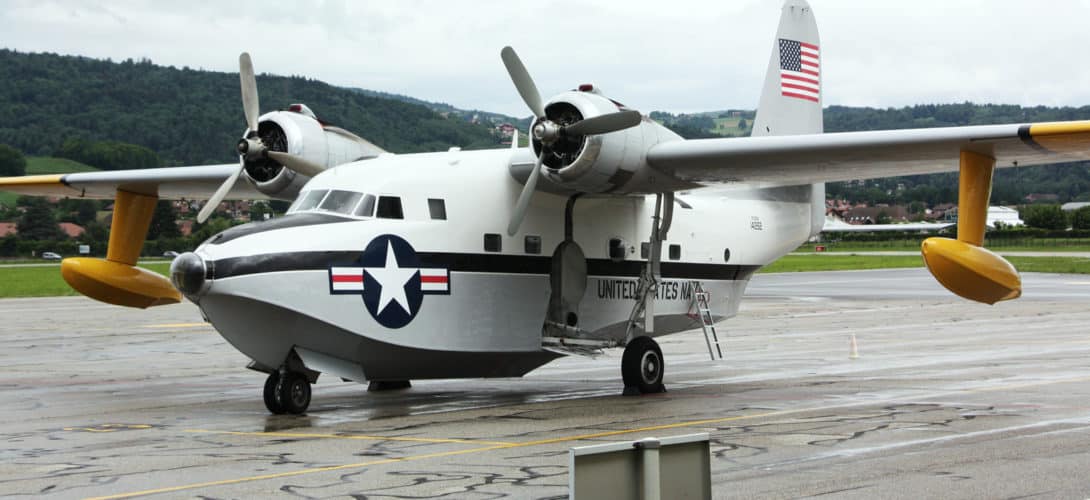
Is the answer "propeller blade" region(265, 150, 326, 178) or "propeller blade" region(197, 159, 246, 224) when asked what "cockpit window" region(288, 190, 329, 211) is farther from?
"propeller blade" region(197, 159, 246, 224)

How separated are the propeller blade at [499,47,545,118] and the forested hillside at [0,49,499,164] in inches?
4568

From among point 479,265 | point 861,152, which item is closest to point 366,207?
point 479,265

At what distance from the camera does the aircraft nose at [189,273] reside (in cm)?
1227

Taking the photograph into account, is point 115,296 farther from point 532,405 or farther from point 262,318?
point 532,405

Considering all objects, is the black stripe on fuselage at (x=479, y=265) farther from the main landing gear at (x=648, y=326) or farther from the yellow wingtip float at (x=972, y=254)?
the yellow wingtip float at (x=972, y=254)

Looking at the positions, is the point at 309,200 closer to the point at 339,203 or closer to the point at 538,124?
the point at 339,203

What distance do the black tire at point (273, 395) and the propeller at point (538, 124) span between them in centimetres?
347

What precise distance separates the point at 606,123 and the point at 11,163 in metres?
133

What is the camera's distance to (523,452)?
34.8 feet

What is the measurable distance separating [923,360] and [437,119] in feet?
442

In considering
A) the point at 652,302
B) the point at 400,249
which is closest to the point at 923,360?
the point at 652,302

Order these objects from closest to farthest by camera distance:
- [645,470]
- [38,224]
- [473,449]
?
[645,470], [473,449], [38,224]

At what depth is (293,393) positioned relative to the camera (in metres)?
13.5

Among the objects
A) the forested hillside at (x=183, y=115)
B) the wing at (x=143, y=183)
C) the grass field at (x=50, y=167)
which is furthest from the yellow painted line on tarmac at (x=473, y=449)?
the grass field at (x=50, y=167)
